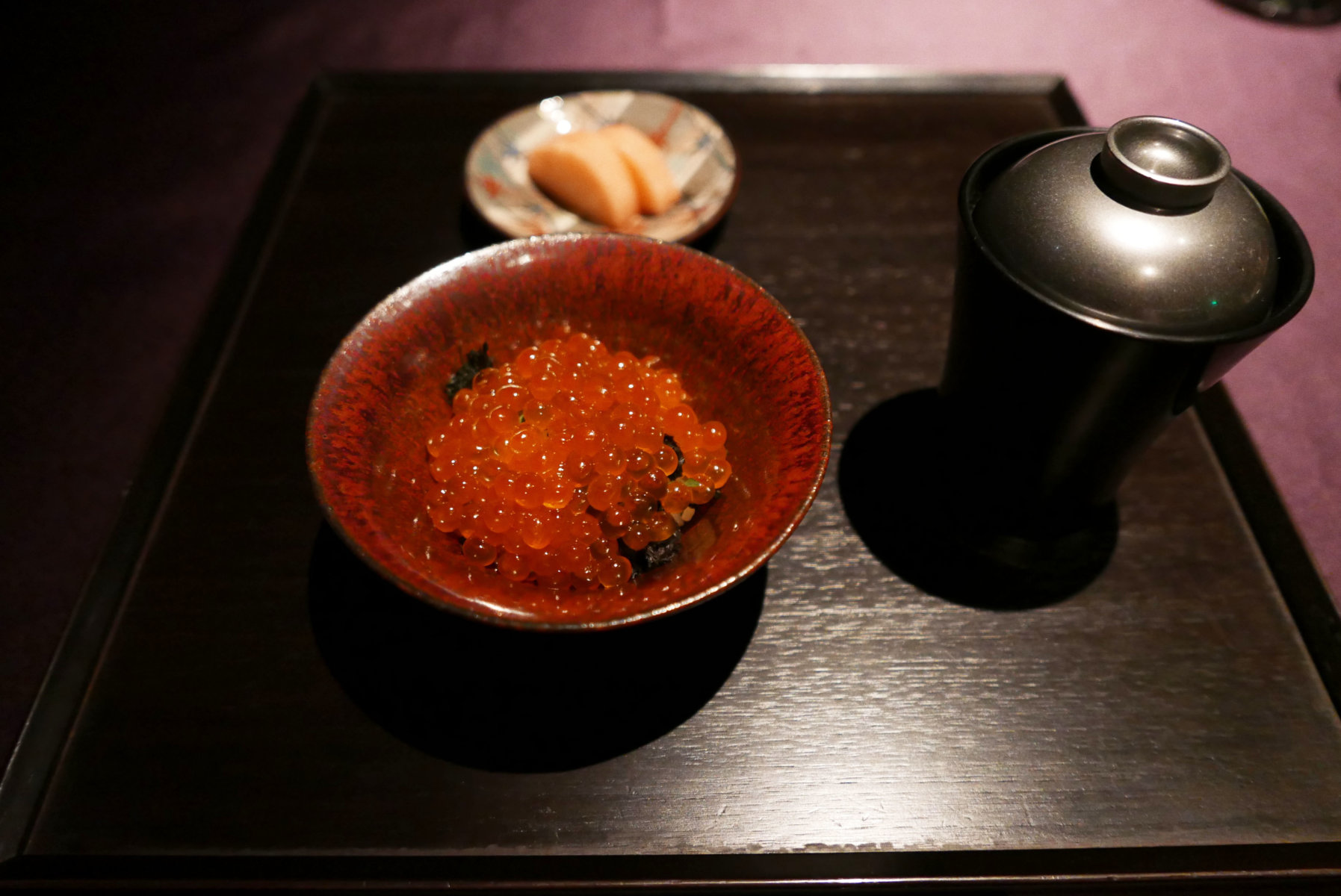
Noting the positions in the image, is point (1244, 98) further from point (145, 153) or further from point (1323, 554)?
point (145, 153)

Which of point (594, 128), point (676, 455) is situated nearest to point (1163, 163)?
point (676, 455)

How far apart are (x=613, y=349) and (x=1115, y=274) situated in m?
0.41

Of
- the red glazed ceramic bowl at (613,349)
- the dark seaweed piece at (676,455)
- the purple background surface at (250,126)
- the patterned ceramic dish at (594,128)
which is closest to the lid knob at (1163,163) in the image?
the red glazed ceramic bowl at (613,349)

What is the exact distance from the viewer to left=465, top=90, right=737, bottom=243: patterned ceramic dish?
966mm

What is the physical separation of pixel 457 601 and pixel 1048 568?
0.49m

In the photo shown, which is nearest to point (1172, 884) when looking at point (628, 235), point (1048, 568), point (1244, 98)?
point (1048, 568)

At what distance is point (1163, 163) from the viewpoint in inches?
21.3

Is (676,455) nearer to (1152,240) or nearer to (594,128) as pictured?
(1152,240)

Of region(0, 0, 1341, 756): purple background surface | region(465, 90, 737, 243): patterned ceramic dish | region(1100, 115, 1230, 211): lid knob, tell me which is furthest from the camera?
region(0, 0, 1341, 756): purple background surface

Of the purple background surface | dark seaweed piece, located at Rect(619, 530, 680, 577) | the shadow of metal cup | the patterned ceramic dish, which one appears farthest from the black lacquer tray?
the purple background surface

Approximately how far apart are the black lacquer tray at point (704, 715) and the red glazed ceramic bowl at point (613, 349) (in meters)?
0.10

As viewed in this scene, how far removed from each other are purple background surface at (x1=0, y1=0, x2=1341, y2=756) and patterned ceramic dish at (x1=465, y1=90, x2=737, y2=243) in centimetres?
49

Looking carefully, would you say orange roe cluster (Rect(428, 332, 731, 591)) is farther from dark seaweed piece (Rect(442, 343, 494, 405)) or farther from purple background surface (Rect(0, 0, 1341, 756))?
purple background surface (Rect(0, 0, 1341, 756))

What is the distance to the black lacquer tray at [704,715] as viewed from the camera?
1.89 ft
